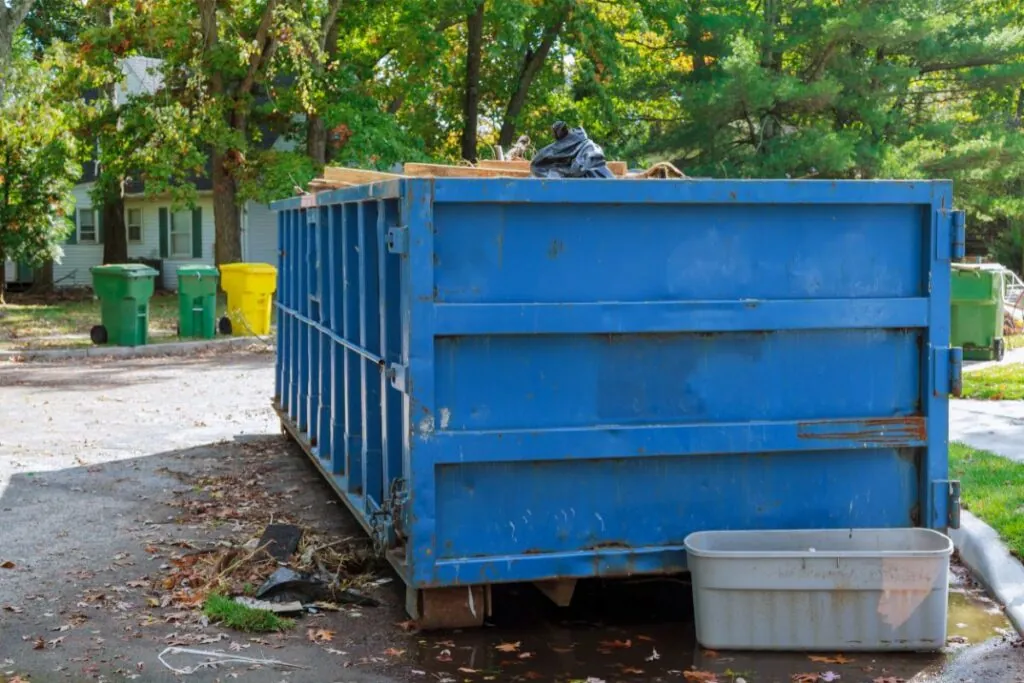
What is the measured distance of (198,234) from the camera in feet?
130

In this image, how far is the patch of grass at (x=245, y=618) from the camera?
586 centimetres

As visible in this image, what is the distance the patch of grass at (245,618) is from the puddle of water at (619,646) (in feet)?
2.25

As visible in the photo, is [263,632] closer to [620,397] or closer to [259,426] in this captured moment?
[620,397]

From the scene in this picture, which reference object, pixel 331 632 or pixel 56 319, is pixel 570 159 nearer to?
pixel 331 632

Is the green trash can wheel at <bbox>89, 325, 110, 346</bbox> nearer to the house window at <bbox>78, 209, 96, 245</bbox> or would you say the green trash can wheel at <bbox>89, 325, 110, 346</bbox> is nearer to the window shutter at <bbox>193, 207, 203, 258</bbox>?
the window shutter at <bbox>193, 207, 203, 258</bbox>

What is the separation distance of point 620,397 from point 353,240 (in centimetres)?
193

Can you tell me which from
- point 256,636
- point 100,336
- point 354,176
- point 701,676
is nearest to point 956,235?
point 701,676

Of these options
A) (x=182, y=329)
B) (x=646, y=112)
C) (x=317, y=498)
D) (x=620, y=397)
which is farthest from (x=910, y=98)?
(x=620, y=397)

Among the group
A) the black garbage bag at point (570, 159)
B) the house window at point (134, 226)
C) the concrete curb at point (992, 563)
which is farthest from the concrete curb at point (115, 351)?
the house window at point (134, 226)

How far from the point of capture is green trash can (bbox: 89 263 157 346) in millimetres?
20172

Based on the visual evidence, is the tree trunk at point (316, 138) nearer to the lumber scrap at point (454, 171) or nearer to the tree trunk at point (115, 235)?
the tree trunk at point (115, 235)

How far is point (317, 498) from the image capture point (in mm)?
8992

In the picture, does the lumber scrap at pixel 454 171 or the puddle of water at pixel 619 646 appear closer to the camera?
the puddle of water at pixel 619 646

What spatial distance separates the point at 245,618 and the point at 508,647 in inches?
48.4
